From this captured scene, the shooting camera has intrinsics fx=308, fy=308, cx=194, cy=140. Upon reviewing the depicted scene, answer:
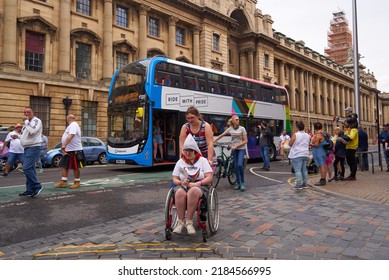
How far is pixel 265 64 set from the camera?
147ft

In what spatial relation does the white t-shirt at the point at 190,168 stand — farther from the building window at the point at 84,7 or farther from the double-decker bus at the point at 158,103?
the building window at the point at 84,7

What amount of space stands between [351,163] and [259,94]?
881cm

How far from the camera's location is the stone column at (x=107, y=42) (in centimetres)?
2528

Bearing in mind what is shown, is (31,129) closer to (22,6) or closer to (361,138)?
(361,138)

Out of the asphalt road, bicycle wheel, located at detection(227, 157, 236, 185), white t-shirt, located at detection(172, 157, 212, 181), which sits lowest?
the asphalt road

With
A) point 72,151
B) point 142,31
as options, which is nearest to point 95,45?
point 142,31

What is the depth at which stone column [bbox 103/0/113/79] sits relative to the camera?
995 inches

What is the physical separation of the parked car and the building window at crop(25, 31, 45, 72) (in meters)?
8.58

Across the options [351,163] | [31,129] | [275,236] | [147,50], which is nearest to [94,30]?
[147,50]

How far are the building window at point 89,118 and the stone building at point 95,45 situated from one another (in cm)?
8

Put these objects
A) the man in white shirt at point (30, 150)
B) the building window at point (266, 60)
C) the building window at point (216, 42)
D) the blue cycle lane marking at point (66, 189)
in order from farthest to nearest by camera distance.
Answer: the building window at point (266, 60) < the building window at point (216, 42) < the blue cycle lane marking at point (66, 189) < the man in white shirt at point (30, 150)

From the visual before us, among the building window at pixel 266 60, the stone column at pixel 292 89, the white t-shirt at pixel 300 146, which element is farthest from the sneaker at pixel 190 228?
the stone column at pixel 292 89

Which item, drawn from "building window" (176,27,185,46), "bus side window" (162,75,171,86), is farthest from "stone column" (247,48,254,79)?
"bus side window" (162,75,171,86)

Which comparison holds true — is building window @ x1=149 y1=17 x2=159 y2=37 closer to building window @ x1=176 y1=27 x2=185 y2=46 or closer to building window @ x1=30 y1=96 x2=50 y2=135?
building window @ x1=176 y1=27 x2=185 y2=46
